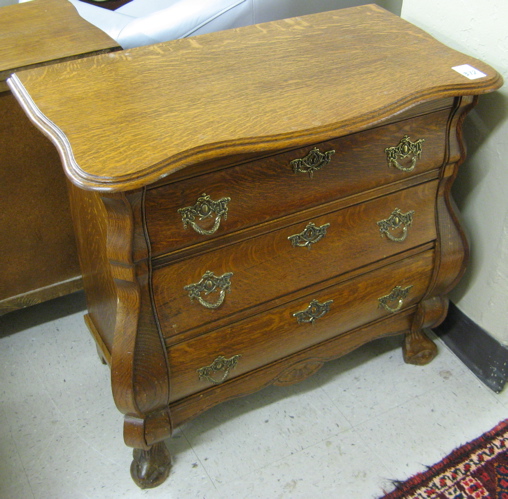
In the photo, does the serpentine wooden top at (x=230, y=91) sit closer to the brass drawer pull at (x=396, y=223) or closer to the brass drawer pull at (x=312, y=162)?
the brass drawer pull at (x=312, y=162)

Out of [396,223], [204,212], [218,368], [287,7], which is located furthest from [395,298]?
[287,7]

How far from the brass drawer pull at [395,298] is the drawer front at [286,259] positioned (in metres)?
0.11

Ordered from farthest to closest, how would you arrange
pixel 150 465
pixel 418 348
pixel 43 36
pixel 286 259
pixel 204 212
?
pixel 418 348
pixel 43 36
pixel 150 465
pixel 286 259
pixel 204 212

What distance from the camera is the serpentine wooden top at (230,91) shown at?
0.94 metres

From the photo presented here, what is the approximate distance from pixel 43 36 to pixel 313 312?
0.95m

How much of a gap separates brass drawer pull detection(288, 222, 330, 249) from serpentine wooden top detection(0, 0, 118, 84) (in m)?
0.66

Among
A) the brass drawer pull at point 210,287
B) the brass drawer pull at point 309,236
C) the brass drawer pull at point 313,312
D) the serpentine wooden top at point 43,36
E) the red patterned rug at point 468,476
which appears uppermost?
the serpentine wooden top at point 43,36

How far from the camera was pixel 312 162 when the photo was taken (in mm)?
1110

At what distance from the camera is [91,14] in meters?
1.86

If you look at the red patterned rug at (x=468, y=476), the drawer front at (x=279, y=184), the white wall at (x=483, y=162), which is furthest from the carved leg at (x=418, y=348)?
the drawer front at (x=279, y=184)

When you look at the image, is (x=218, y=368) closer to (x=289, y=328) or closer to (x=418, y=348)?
(x=289, y=328)

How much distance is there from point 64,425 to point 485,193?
118 centimetres

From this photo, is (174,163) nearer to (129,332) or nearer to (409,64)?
(129,332)

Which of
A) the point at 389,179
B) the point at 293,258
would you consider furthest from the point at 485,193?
the point at 293,258
